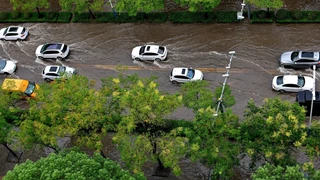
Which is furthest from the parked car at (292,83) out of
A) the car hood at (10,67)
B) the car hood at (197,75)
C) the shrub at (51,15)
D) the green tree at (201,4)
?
the car hood at (10,67)

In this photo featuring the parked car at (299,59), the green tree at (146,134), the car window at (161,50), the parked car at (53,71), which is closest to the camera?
the green tree at (146,134)

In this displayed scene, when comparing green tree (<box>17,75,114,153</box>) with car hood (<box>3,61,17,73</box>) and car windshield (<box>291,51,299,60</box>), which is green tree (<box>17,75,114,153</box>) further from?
car windshield (<box>291,51,299,60</box>)

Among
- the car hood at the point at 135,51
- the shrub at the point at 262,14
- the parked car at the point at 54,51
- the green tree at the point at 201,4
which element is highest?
the shrub at the point at 262,14

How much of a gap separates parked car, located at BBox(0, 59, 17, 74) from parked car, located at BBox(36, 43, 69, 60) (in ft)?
9.27

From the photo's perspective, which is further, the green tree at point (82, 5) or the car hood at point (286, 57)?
the green tree at point (82, 5)

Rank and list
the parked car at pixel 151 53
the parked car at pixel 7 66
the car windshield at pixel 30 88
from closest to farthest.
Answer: the car windshield at pixel 30 88 < the parked car at pixel 151 53 < the parked car at pixel 7 66

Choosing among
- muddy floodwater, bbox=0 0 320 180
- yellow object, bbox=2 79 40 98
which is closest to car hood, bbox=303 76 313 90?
muddy floodwater, bbox=0 0 320 180

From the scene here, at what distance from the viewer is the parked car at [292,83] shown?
3634cm

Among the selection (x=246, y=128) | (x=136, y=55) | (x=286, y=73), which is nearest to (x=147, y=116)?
(x=246, y=128)

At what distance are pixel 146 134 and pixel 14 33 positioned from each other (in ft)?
82.0

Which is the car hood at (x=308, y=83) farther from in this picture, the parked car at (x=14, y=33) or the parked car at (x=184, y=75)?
the parked car at (x=14, y=33)

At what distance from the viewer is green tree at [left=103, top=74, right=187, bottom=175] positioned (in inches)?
1132

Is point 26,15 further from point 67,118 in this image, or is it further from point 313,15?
point 313,15

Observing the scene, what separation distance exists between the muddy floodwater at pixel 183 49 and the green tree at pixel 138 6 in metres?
3.22
